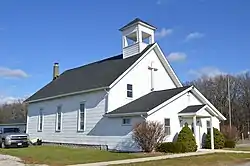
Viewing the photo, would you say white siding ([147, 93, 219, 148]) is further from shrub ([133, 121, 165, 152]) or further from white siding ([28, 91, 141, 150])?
white siding ([28, 91, 141, 150])

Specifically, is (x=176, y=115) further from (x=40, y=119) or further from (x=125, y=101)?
(x=40, y=119)

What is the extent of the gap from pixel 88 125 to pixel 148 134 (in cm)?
764

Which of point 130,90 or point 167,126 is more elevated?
point 130,90

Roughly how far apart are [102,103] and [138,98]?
10.7ft

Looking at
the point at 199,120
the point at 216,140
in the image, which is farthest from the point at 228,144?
the point at 199,120

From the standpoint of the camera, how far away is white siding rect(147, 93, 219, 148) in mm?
24172

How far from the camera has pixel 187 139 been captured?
78.0ft

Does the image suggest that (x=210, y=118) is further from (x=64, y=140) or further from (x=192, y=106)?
(x=64, y=140)

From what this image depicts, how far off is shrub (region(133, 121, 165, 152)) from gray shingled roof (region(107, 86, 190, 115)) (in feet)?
3.77

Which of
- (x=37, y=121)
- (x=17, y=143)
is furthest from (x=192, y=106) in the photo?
(x=37, y=121)

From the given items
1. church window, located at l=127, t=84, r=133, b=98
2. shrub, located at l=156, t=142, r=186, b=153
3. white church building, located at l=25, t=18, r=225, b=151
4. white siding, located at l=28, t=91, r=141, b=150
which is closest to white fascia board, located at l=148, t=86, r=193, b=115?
white church building, located at l=25, t=18, r=225, b=151

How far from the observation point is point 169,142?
23453 mm

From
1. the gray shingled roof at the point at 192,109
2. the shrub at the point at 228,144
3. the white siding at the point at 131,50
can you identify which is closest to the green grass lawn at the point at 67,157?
the gray shingled roof at the point at 192,109

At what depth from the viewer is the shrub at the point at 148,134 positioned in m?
22.5
